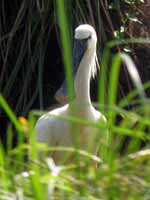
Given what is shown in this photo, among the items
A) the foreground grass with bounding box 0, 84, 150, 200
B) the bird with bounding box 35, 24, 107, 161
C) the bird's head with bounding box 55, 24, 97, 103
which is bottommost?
the bird with bounding box 35, 24, 107, 161

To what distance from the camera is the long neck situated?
524 centimetres

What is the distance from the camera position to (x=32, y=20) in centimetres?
736

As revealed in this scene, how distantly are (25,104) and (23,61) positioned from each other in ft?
1.59

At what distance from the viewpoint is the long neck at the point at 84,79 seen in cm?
524

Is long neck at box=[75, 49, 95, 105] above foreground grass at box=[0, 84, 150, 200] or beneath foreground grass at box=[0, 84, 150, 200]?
beneath

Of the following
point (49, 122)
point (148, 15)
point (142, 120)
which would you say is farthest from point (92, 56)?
point (142, 120)

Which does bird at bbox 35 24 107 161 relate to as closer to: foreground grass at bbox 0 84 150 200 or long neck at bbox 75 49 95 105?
long neck at bbox 75 49 95 105

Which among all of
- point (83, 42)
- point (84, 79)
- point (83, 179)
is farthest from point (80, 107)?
point (83, 179)

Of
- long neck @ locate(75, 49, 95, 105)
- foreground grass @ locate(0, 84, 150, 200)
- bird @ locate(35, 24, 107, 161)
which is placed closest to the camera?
foreground grass @ locate(0, 84, 150, 200)

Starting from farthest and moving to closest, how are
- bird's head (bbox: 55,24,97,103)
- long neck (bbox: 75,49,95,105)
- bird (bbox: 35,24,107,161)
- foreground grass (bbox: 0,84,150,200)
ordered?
bird's head (bbox: 55,24,97,103)
long neck (bbox: 75,49,95,105)
bird (bbox: 35,24,107,161)
foreground grass (bbox: 0,84,150,200)

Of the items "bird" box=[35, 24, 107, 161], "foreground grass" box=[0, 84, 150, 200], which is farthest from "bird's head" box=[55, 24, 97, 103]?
"foreground grass" box=[0, 84, 150, 200]

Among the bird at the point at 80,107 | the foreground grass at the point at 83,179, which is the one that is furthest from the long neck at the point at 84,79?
the foreground grass at the point at 83,179

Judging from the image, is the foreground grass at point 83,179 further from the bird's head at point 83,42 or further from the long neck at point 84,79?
the bird's head at point 83,42

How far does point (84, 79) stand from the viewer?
5410 millimetres
